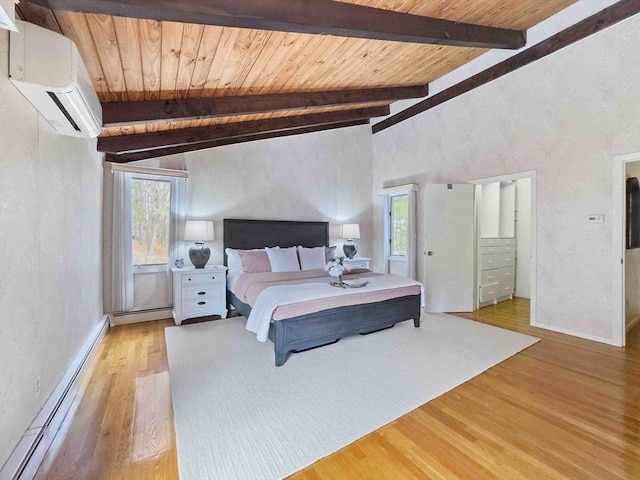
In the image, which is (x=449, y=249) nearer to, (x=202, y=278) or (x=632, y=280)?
(x=632, y=280)

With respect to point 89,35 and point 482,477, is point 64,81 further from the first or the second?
point 482,477

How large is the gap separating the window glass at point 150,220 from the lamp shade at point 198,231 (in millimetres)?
391

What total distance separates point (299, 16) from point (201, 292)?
3.47 meters

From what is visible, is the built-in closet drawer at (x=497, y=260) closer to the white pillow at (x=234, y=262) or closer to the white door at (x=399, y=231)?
the white door at (x=399, y=231)

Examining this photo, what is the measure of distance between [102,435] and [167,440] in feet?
1.38

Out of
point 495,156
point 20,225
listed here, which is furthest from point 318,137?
point 20,225

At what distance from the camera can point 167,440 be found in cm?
174

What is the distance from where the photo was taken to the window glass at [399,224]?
5.72 meters

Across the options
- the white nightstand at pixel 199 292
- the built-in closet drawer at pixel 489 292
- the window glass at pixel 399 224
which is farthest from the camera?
the window glass at pixel 399 224

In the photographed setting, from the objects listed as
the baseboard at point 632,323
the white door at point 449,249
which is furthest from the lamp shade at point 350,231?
the baseboard at point 632,323

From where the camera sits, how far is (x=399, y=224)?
5895mm

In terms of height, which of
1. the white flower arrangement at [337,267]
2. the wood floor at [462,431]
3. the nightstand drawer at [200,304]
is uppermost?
the white flower arrangement at [337,267]

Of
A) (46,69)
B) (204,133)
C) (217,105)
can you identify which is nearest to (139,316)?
(204,133)

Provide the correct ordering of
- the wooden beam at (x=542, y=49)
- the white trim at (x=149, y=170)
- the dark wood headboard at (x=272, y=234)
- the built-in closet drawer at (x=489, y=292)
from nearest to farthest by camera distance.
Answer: the wooden beam at (x=542, y=49), the white trim at (x=149, y=170), the dark wood headboard at (x=272, y=234), the built-in closet drawer at (x=489, y=292)
